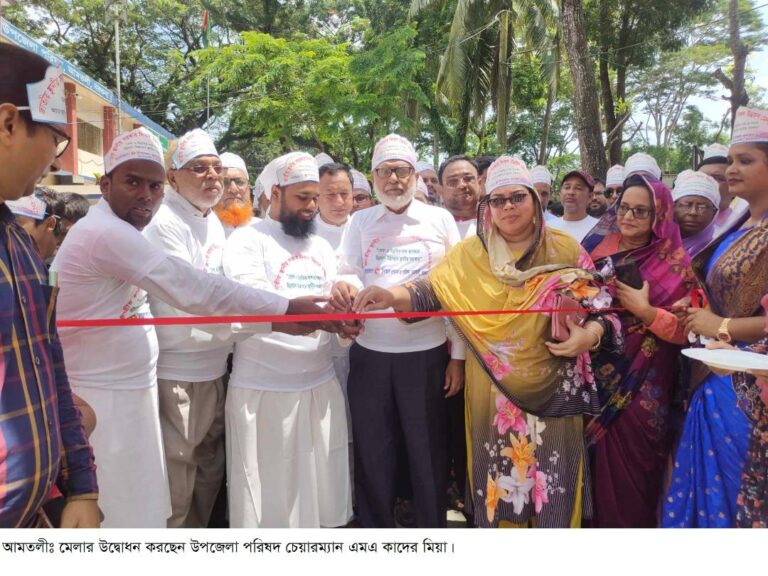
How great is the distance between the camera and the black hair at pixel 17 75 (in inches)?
50.6

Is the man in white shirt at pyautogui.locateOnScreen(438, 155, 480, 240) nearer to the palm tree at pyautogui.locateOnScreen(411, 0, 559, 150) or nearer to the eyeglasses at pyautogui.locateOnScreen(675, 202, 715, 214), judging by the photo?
the eyeglasses at pyautogui.locateOnScreen(675, 202, 715, 214)

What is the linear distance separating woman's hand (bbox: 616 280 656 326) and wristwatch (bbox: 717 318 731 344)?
0.41 meters

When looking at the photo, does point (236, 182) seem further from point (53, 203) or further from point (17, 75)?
A: point (17, 75)

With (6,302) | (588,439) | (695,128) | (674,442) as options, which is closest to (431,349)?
(588,439)

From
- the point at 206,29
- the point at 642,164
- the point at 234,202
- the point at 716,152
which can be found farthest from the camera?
the point at 206,29

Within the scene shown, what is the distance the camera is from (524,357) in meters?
2.65

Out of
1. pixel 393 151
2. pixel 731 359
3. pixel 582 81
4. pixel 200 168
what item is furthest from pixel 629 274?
pixel 582 81

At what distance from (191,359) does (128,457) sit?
590 millimetres

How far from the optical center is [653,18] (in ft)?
44.3

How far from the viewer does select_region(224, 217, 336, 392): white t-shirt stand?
116 inches

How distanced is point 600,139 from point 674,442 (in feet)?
24.0

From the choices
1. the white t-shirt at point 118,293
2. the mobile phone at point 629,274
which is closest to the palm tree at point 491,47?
the mobile phone at point 629,274
